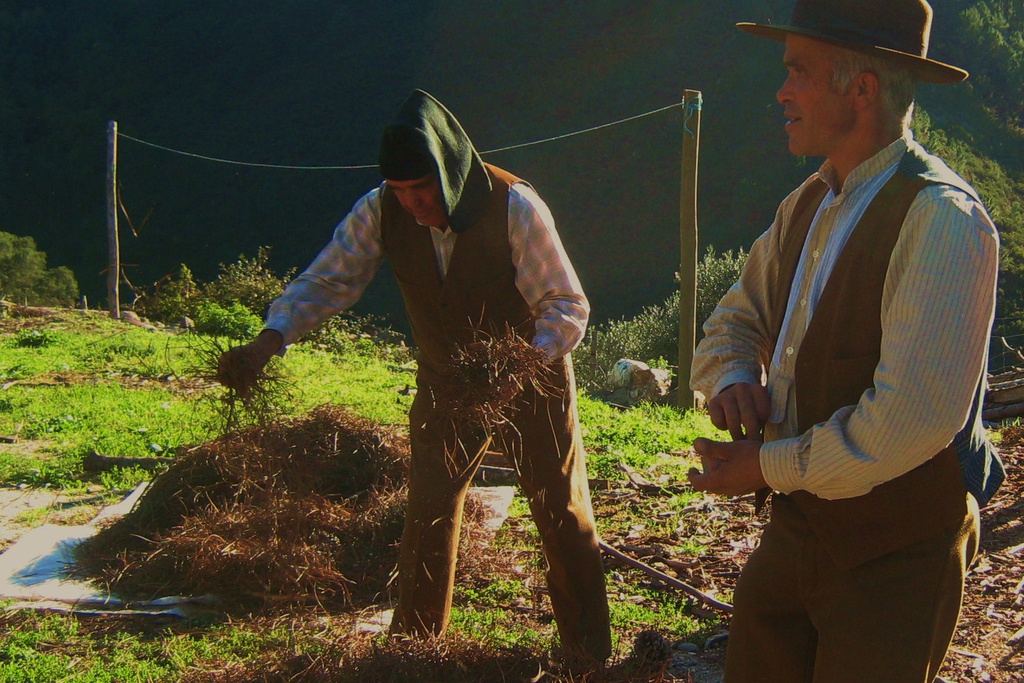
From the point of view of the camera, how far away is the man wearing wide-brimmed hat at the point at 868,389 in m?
1.92

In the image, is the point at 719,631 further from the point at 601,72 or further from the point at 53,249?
the point at 601,72

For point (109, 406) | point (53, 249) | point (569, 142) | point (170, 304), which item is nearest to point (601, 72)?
point (569, 142)

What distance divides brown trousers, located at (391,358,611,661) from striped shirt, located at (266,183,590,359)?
11.6 inches

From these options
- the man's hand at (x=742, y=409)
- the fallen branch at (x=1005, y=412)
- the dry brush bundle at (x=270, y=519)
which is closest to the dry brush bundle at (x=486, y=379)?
the man's hand at (x=742, y=409)

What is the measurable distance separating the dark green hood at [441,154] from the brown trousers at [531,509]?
2.14 ft

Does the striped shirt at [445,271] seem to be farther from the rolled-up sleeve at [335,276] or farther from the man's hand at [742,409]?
the man's hand at [742,409]

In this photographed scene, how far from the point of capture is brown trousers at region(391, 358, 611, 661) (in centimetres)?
340

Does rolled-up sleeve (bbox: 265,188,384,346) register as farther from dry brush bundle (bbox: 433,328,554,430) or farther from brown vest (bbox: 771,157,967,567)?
brown vest (bbox: 771,157,967,567)

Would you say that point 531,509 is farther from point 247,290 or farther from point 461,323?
point 247,290

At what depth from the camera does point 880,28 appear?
212cm

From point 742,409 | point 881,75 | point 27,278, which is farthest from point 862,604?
point 27,278

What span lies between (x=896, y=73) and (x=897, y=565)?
3.33 feet

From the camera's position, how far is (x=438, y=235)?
11.3 feet

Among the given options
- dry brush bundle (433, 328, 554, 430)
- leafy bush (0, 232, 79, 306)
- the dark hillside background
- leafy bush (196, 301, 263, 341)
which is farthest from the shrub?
dry brush bundle (433, 328, 554, 430)
